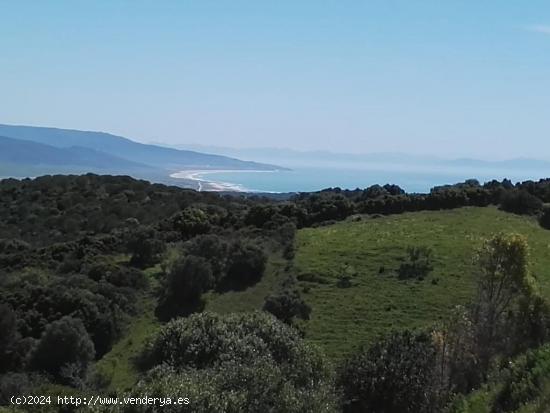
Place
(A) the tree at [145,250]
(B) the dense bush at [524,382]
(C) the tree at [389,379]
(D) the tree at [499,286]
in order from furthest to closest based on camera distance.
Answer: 1. (A) the tree at [145,250]
2. (D) the tree at [499,286]
3. (C) the tree at [389,379]
4. (B) the dense bush at [524,382]

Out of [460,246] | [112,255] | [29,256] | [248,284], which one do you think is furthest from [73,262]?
[460,246]

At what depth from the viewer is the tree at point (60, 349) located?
3075cm

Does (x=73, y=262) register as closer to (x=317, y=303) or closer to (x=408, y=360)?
(x=317, y=303)

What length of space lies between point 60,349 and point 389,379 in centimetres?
1464

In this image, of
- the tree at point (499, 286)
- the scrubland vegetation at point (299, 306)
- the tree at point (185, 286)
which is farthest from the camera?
the tree at point (185, 286)

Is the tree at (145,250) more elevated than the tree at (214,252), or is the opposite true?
the tree at (214,252)

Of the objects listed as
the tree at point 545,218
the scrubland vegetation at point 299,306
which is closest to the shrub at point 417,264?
the scrubland vegetation at point 299,306

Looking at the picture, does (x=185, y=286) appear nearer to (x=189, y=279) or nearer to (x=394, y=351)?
(x=189, y=279)

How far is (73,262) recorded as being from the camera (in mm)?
49344

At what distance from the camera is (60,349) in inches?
1217

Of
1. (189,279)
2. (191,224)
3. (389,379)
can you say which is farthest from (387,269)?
(191,224)

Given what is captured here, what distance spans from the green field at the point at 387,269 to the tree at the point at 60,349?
9418 millimetres

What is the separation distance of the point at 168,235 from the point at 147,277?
11.7 m

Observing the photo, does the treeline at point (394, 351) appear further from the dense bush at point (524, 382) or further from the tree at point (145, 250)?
the tree at point (145, 250)
